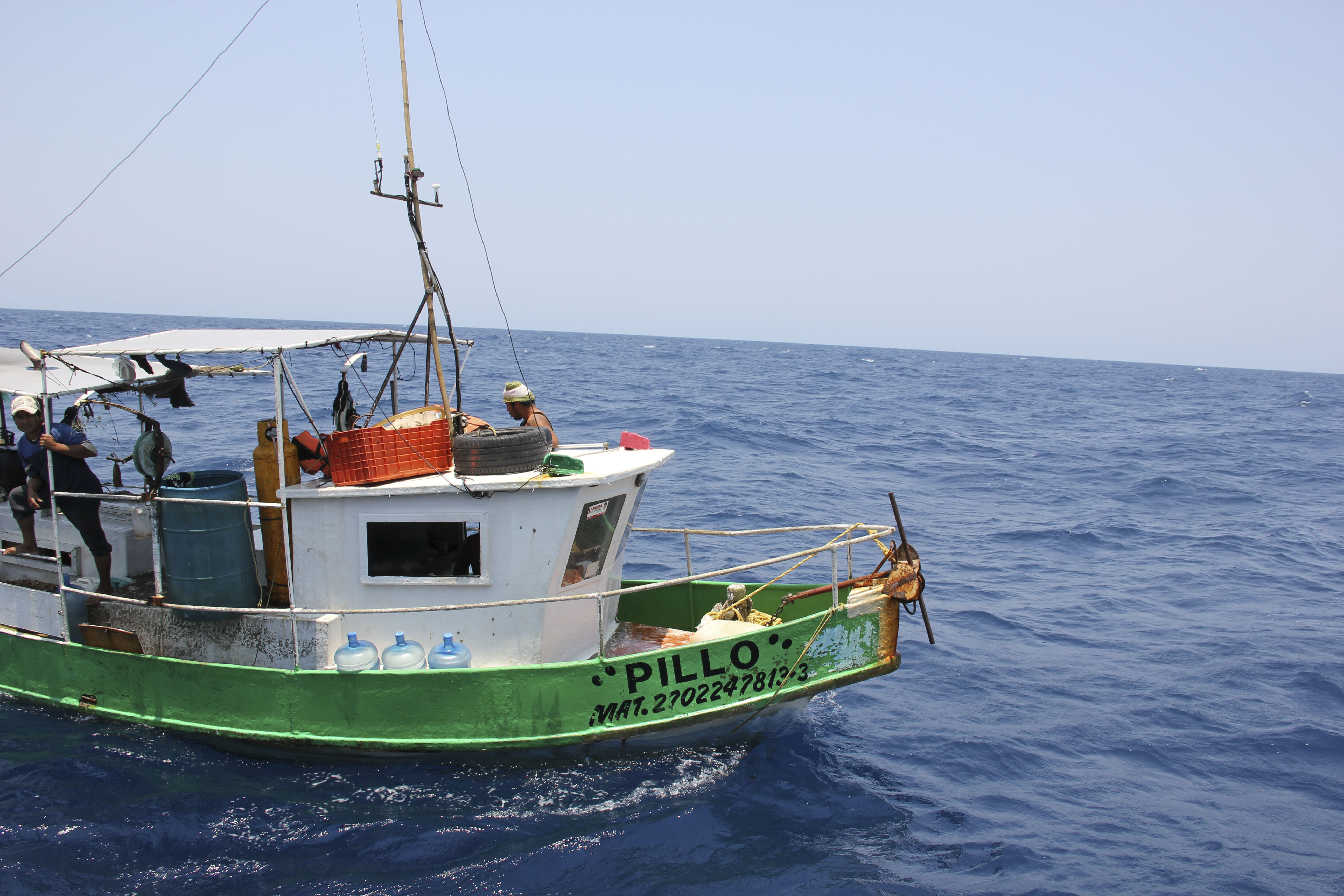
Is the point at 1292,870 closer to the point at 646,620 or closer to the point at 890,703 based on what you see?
the point at 890,703

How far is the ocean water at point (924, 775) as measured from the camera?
20.1 ft

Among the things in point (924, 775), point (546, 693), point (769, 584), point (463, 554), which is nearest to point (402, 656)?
point (463, 554)

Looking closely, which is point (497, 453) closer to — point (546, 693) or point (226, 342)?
point (546, 693)

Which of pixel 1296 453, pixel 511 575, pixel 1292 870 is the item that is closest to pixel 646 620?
pixel 511 575

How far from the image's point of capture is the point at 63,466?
7.38 metres

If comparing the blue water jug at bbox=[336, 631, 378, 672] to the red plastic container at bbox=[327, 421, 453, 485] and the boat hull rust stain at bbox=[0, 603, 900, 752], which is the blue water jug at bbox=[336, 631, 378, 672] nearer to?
the boat hull rust stain at bbox=[0, 603, 900, 752]

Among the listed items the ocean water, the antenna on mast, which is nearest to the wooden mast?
the antenna on mast

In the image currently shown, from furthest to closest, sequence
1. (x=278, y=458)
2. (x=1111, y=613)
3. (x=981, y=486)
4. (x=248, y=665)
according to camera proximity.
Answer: (x=981, y=486), (x=1111, y=613), (x=248, y=665), (x=278, y=458)

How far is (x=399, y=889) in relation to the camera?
18.8 ft

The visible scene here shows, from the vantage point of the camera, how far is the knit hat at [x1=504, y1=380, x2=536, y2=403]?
7441 millimetres

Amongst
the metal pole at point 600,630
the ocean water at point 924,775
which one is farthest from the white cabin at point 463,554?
the ocean water at point 924,775

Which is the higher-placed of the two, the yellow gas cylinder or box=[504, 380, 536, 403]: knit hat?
box=[504, 380, 536, 403]: knit hat

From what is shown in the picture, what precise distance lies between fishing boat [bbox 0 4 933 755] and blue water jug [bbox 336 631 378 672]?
1 cm

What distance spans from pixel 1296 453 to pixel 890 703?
2789 cm
